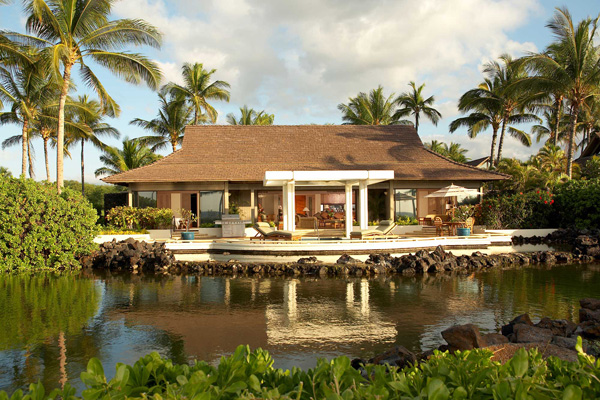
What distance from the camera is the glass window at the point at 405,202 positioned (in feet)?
75.4

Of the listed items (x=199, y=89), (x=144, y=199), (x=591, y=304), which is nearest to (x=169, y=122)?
(x=199, y=89)

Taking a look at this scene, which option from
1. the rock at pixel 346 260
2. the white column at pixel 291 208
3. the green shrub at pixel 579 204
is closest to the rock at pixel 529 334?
the rock at pixel 346 260

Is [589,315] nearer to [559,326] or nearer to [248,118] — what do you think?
[559,326]

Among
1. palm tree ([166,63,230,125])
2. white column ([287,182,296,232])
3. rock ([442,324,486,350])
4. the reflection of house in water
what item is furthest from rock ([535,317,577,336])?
palm tree ([166,63,230,125])

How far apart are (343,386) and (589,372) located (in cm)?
131

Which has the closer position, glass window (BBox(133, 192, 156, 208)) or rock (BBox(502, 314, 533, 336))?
rock (BBox(502, 314, 533, 336))

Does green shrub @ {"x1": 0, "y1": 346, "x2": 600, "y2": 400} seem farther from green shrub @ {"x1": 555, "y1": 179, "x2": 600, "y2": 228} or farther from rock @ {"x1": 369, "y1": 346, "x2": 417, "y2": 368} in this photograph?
green shrub @ {"x1": 555, "y1": 179, "x2": 600, "y2": 228}

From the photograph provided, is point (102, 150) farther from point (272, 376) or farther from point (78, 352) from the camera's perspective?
point (272, 376)

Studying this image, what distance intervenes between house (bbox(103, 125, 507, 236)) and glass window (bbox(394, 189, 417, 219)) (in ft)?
0.17

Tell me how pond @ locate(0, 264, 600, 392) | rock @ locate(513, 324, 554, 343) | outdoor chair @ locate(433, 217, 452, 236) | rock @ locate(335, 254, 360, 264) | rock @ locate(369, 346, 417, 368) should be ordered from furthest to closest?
outdoor chair @ locate(433, 217, 452, 236) → rock @ locate(335, 254, 360, 264) → pond @ locate(0, 264, 600, 392) → rock @ locate(513, 324, 554, 343) → rock @ locate(369, 346, 417, 368)

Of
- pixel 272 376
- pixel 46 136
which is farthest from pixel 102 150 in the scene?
pixel 272 376

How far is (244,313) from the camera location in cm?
919

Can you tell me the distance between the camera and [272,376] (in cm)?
261

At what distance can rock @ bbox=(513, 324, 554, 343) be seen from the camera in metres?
6.06
